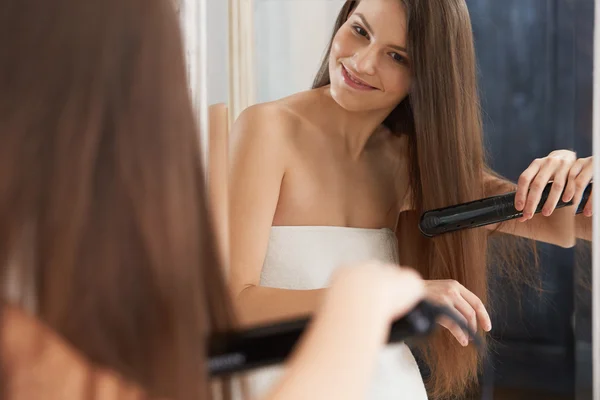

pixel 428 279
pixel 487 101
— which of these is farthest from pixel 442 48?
pixel 428 279

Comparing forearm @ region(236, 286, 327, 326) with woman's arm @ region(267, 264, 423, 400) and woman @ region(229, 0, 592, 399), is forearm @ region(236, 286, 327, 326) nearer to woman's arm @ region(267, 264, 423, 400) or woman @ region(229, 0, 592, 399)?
woman @ region(229, 0, 592, 399)

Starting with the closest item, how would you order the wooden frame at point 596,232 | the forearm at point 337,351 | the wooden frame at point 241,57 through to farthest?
the forearm at point 337,351
the wooden frame at point 596,232
the wooden frame at point 241,57

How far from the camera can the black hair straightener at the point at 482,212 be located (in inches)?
21.9

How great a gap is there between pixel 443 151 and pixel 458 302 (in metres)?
0.12

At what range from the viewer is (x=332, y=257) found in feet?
1.93

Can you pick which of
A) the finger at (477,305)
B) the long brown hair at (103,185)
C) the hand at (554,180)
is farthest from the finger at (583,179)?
the long brown hair at (103,185)

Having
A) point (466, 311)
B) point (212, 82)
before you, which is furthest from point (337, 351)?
point (212, 82)

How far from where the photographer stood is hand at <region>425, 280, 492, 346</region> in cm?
53

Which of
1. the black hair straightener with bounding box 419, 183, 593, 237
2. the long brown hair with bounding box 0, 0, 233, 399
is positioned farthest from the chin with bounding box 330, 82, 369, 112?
the long brown hair with bounding box 0, 0, 233, 399

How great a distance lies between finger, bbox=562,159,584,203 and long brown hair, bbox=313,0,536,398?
0.04 meters

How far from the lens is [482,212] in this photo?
56cm

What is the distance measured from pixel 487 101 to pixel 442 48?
0.18 feet

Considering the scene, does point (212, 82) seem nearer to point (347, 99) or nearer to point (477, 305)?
point (347, 99)

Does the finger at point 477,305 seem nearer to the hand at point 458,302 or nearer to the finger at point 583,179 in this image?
the hand at point 458,302
